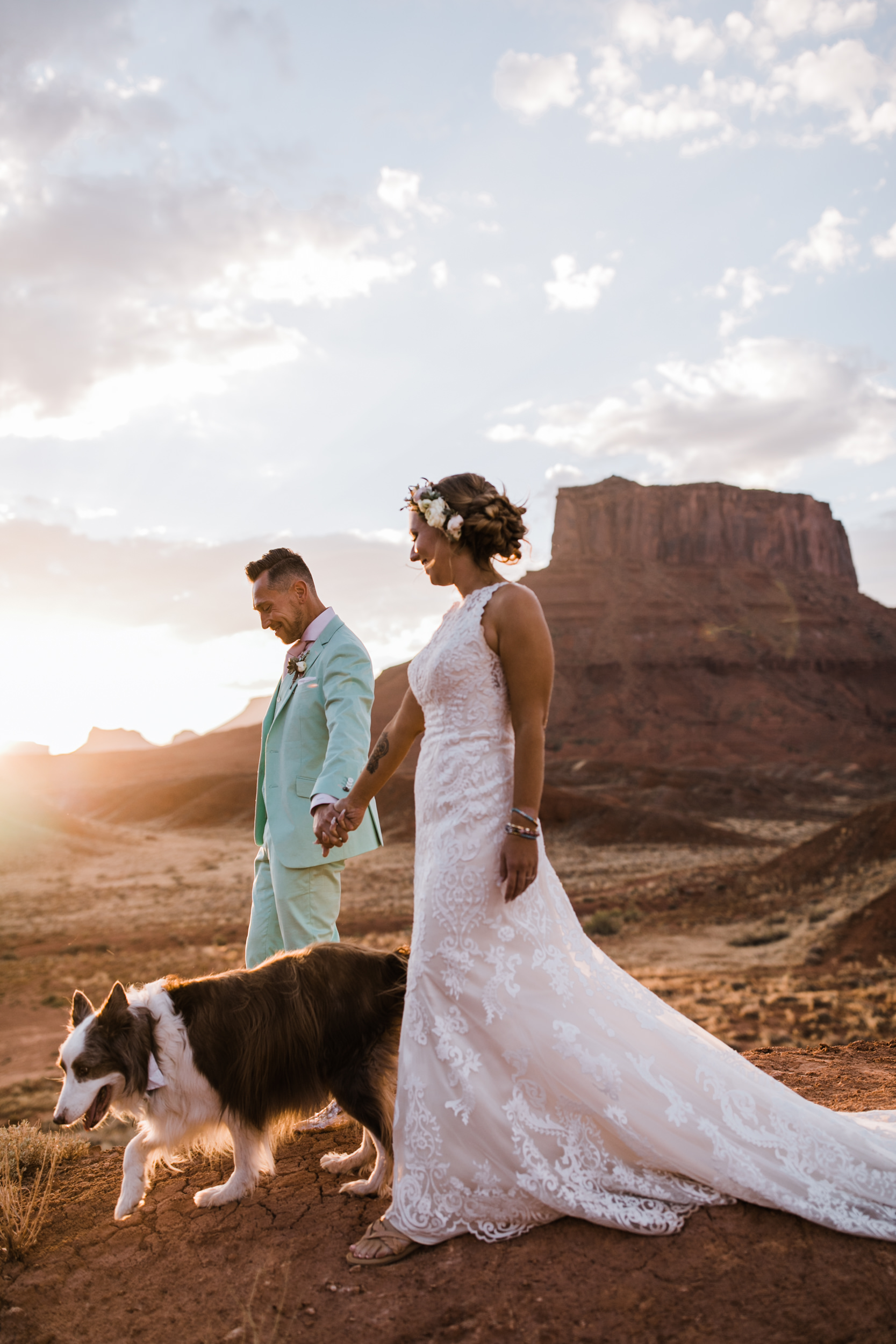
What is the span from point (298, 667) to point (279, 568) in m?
0.48

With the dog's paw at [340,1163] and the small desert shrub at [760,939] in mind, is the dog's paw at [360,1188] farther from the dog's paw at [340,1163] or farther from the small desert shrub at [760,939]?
the small desert shrub at [760,939]

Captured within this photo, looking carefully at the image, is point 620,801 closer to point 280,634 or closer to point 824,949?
point 824,949

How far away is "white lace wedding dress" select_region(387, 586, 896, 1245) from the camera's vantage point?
256 cm

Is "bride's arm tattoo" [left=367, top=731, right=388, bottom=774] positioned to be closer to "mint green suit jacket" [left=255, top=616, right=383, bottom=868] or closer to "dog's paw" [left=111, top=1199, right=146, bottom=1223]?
"mint green suit jacket" [left=255, top=616, right=383, bottom=868]

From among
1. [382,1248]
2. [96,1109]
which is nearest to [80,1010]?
[96,1109]

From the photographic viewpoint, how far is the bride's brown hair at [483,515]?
2.96 meters

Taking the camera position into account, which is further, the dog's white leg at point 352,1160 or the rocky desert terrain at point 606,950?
the dog's white leg at point 352,1160

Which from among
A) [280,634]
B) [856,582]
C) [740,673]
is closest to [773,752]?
[740,673]

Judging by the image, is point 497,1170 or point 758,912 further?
point 758,912

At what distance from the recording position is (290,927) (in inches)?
146

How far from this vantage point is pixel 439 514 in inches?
117

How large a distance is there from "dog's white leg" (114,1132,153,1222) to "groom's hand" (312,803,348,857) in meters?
1.22

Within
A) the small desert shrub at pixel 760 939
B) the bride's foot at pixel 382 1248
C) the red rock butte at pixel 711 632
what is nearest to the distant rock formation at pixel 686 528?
the red rock butte at pixel 711 632

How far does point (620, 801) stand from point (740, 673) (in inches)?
1594
